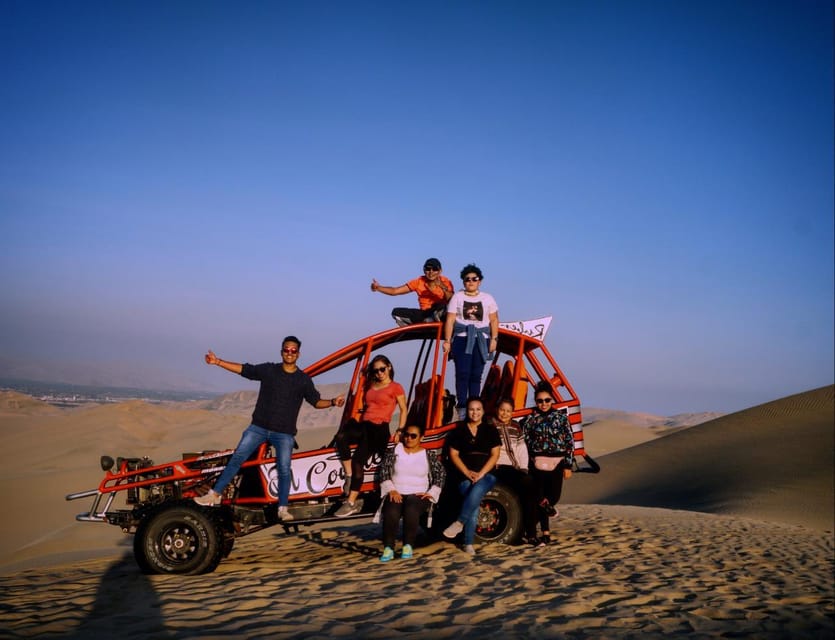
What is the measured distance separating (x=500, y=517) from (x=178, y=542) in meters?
3.65

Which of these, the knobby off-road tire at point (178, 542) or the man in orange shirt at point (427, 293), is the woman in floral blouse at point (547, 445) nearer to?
the man in orange shirt at point (427, 293)

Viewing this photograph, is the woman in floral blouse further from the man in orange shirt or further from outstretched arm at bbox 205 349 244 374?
outstretched arm at bbox 205 349 244 374

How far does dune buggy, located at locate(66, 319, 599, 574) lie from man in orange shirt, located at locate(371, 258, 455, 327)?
8.1 inches

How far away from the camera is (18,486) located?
2064 cm

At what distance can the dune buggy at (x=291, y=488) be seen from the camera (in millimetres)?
7219

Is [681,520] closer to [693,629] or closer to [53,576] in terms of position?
[693,629]

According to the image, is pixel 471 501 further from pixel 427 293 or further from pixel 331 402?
pixel 427 293

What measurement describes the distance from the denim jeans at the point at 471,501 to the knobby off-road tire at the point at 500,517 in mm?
338

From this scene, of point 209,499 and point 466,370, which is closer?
point 209,499

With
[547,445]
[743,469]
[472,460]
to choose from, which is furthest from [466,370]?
[743,469]

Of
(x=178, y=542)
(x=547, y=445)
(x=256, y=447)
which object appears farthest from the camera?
(x=547, y=445)

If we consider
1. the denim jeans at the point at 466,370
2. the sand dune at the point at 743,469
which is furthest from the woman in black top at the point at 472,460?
the sand dune at the point at 743,469

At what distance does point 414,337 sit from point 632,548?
3903 mm

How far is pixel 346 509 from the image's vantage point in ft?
25.1
